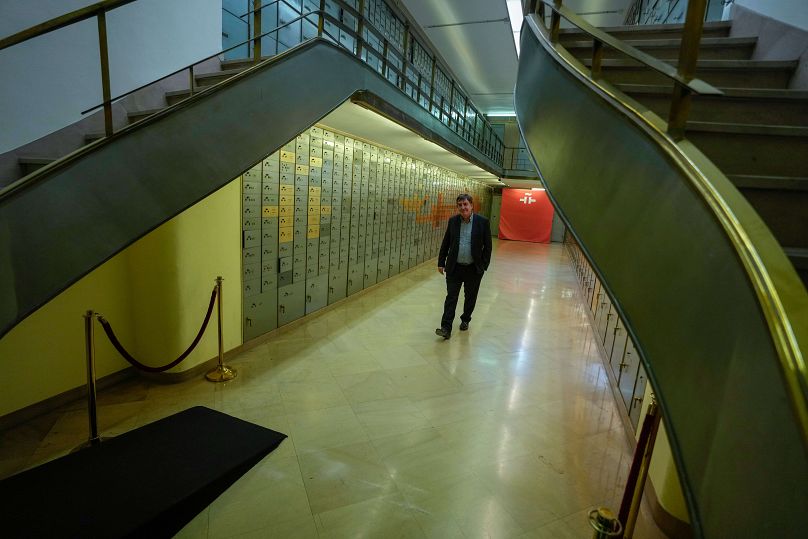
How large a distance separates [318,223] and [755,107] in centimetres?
409

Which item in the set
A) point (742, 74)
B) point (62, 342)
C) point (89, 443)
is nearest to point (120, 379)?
point (62, 342)

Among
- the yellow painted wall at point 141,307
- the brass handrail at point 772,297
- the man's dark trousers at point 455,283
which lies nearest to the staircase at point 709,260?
the brass handrail at point 772,297

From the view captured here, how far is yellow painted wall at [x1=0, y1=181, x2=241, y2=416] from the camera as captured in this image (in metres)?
2.55

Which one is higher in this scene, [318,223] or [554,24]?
[554,24]

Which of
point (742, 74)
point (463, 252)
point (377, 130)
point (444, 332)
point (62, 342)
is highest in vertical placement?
point (377, 130)

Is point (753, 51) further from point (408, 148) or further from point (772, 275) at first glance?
point (408, 148)

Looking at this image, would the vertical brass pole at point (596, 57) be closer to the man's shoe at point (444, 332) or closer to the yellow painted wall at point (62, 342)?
the man's shoe at point (444, 332)

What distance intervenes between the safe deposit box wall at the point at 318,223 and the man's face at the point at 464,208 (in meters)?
1.77

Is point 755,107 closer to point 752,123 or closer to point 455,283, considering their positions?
point 752,123

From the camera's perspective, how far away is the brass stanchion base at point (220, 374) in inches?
126

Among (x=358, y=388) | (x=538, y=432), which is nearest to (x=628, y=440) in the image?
(x=538, y=432)

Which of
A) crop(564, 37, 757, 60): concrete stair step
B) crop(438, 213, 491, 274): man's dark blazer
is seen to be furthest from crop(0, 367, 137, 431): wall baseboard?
crop(564, 37, 757, 60): concrete stair step

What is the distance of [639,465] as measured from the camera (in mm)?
1483

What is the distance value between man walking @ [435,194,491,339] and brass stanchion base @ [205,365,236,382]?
7.33 ft
